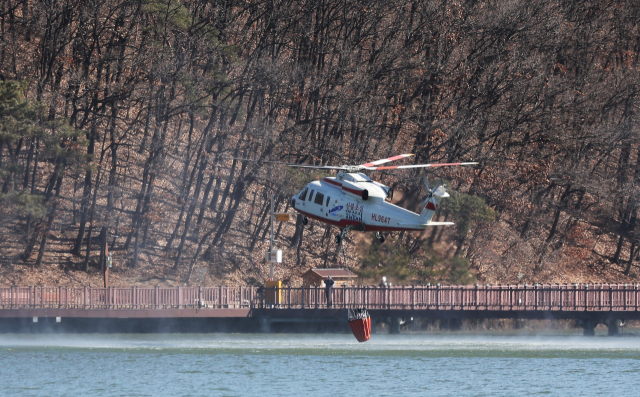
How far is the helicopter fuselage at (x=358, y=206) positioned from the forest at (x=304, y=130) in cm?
1357

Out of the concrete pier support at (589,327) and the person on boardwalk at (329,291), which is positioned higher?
the person on boardwalk at (329,291)

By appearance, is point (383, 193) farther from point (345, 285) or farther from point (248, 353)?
point (248, 353)

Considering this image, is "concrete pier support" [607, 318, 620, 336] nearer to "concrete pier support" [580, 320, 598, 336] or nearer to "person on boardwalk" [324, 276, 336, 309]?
"concrete pier support" [580, 320, 598, 336]

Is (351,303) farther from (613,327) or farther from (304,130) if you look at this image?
(304,130)

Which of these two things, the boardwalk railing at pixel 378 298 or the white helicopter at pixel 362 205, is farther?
the boardwalk railing at pixel 378 298

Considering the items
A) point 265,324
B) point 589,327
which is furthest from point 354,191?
point 589,327

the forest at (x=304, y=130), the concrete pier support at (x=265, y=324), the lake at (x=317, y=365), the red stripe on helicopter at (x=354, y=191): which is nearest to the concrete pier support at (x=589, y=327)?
the lake at (x=317, y=365)

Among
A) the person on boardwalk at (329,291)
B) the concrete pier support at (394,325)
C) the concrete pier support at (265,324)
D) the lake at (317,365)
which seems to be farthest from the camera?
the concrete pier support at (394,325)

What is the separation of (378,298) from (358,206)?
11.4 metres

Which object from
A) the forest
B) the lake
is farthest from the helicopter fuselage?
the forest

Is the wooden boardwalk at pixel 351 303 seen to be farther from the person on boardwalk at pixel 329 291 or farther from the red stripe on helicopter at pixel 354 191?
the red stripe on helicopter at pixel 354 191

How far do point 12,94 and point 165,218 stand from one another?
15898mm

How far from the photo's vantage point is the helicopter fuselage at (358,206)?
4153 centimetres

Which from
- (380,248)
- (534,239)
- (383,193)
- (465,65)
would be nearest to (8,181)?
(380,248)
